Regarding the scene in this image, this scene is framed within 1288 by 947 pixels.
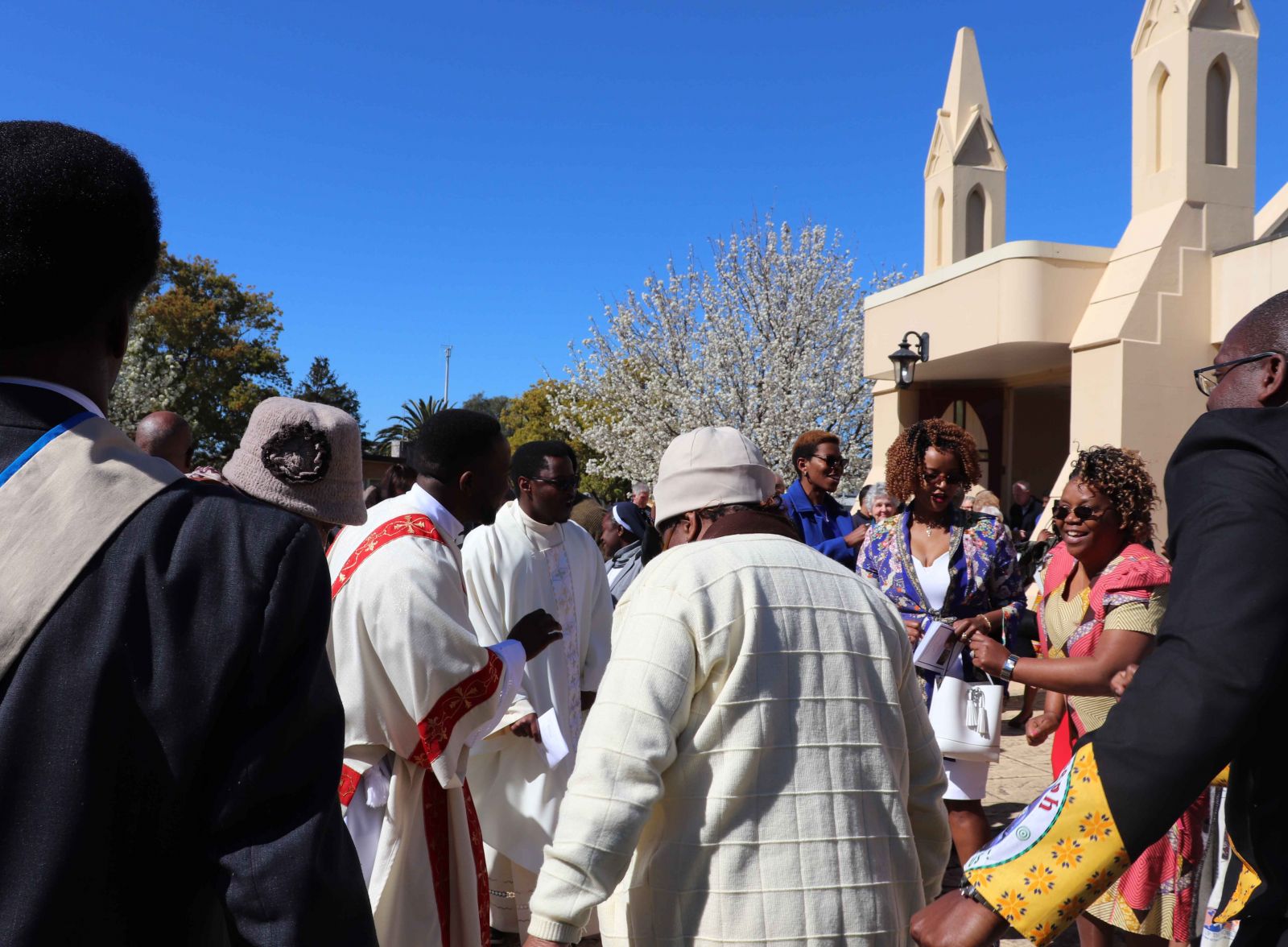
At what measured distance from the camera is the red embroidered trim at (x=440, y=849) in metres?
3.11

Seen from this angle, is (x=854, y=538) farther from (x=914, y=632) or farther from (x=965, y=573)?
(x=914, y=632)

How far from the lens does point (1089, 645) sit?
12.5ft

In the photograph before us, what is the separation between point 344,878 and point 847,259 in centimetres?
3015

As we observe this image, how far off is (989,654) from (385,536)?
7.32 ft

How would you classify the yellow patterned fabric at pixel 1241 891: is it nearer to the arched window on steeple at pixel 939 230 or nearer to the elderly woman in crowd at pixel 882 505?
the elderly woman in crowd at pixel 882 505

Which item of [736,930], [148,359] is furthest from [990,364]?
[148,359]

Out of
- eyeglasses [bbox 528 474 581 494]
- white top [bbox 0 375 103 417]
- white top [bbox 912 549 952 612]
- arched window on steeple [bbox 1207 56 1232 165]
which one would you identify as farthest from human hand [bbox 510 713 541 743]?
arched window on steeple [bbox 1207 56 1232 165]

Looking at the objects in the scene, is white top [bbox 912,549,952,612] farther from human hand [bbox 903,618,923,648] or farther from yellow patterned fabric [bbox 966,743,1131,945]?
yellow patterned fabric [bbox 966,743,1131,945]

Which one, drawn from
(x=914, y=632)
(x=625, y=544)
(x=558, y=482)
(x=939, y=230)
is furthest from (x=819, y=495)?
(x=939, y=230)

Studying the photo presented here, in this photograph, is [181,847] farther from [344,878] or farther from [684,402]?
[684,402]

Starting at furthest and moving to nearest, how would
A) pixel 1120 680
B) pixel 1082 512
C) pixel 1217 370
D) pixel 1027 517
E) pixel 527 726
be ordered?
pixel 1027 517 → pixel 527 726 → pixel 1082 512 → pixel 1120 680 → pixel 1217 370

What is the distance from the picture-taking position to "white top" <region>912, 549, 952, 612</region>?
185 inches

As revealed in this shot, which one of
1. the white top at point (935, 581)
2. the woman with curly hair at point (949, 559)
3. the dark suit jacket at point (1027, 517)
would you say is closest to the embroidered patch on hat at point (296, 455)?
the woman with curly hair at point (949, 559)

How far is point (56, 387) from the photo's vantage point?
1.27m
